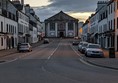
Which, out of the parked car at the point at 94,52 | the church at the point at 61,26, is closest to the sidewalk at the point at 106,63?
the parked car at the point at 94,52

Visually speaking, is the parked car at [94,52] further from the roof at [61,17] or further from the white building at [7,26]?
the roof at [61,17]

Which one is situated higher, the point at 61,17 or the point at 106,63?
the point at 61,17

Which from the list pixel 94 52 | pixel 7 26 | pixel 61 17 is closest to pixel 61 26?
pixel 61 17

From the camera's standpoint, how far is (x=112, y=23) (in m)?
65.0

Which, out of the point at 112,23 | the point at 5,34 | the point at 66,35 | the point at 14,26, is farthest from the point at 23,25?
the point at 66,35

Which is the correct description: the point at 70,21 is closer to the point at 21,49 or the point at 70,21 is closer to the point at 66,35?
the point at 66,35

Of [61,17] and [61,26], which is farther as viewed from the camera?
[61,17]

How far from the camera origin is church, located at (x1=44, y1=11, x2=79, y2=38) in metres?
183

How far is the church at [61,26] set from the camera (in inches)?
7219

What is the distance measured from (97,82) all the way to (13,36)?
66081 mm

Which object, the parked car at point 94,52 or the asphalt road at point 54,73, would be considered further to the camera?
the parked car at point 94,52

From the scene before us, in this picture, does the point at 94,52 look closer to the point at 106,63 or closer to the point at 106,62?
the point at 106,62

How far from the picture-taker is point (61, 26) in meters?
186

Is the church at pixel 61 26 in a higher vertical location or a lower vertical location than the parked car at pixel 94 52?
higher
